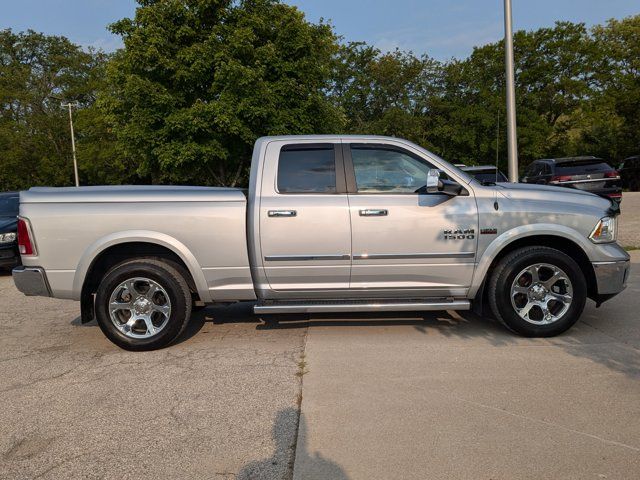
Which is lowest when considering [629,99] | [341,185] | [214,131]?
[341,185]

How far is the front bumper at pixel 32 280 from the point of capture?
4.88 m

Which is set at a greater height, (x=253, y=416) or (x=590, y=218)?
(x=590, y=218)

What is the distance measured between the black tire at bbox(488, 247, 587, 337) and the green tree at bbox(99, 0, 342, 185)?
49.6ft

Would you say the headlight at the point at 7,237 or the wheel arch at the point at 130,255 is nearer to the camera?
the wheel arch at the point at 130,255

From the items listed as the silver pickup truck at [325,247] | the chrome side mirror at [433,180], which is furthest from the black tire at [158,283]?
the chrome side mirror at [433,180]

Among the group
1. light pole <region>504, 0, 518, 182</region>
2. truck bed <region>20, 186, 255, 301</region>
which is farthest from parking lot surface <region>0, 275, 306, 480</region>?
light pole <region>504, 0, 518, 182</region>

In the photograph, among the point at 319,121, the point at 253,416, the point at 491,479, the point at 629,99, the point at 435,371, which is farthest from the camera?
the point at 629,99

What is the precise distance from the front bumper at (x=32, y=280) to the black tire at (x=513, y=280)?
14.0ft

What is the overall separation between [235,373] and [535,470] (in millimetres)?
2421

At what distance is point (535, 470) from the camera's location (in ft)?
9.24

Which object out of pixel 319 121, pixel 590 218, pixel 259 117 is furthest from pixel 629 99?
pixel 590 218

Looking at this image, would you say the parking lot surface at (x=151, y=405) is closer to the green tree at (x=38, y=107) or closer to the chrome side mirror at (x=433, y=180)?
the chrome side mirror at (x=433, y=180)

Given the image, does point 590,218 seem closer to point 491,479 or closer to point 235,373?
point 491,479

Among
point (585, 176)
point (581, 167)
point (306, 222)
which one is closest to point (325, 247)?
point (306, 222)
